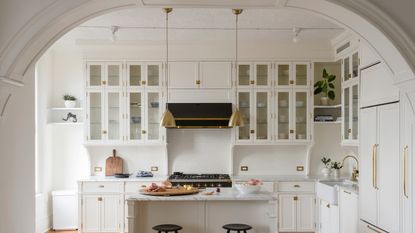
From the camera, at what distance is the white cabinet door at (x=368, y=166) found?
163 inches

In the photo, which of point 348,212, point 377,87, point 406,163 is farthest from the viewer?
point 348,212

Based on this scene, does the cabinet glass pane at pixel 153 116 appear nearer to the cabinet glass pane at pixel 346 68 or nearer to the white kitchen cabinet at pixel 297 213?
the white kitchen cabinet at pixel 297 213

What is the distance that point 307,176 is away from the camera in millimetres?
6812

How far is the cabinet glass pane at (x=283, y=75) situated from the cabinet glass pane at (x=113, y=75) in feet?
8.02

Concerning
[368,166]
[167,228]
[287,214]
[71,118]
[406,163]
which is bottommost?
[287,214]

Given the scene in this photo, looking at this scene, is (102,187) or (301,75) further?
(301,75)

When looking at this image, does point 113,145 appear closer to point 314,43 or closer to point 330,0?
point 314,43

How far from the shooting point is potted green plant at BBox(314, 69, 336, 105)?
6727 millimetres

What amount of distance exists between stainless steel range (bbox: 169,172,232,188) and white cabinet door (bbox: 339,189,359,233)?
1644mm

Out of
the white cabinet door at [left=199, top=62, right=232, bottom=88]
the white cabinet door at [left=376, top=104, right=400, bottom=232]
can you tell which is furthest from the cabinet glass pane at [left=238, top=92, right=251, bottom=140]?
the white cabinet door at [left=376, top=104, right=400, bottom=232]

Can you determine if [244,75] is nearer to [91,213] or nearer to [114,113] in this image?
[114,113]

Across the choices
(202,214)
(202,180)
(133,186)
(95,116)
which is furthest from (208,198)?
(95,116)

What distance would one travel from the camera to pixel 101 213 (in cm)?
643

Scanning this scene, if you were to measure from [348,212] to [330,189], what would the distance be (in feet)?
1.80
